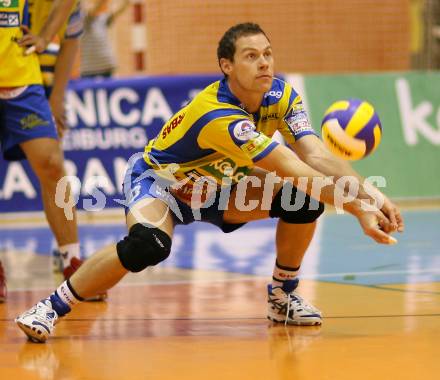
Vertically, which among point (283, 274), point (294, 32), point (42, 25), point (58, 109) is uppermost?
point (42, 25)

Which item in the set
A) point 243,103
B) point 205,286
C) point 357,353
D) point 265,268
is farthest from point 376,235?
point 265,268

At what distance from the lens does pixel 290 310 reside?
18.9 ft

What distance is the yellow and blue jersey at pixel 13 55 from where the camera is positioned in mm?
6863

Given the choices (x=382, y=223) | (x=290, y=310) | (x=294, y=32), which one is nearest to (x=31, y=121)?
(x=290, y=310)

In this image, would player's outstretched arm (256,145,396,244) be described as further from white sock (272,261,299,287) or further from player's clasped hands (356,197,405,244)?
white sock (272,261,299,287)

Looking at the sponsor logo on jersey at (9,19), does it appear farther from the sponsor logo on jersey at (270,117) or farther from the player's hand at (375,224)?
the player's hand at (375,224)

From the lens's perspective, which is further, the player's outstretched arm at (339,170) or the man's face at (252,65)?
the man's face at (252,65)

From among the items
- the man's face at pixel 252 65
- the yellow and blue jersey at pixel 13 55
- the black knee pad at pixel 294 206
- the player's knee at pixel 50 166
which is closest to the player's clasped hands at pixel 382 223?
the black knee pad at pixel 294 206

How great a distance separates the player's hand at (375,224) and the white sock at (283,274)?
107 cm

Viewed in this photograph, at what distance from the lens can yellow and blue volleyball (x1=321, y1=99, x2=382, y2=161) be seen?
6223 mm

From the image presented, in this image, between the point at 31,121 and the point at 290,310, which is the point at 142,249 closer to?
the point at 290,310

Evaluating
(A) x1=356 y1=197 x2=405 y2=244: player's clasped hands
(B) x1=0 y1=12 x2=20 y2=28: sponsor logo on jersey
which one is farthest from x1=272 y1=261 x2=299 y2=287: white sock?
(B) x1=0 y1=12 x2=20 y2=28: sponsor logo on jersey

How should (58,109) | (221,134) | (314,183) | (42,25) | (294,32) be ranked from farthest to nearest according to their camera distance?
(294,32)
(58,109)
(42,25)
(221,134)
(314,183)

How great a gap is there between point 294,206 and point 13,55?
2.36 m
